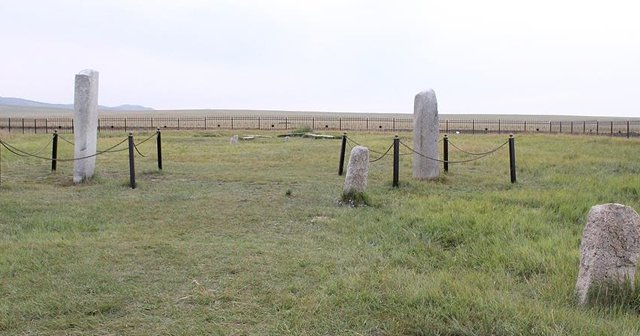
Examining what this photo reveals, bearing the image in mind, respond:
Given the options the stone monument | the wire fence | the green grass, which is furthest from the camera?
the wire fence

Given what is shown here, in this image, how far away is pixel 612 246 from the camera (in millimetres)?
4105

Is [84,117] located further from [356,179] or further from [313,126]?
[313,126]

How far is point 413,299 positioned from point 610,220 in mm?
1546

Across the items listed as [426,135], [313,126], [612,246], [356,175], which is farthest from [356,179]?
[313,126]

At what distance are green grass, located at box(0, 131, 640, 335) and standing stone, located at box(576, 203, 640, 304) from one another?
0.18 m

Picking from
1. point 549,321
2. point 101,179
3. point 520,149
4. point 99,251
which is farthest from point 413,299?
point 520,149

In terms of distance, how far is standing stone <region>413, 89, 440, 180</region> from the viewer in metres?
12.1

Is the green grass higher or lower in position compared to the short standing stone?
lower

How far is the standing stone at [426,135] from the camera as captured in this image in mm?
12086

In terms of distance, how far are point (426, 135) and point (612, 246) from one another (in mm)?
8152

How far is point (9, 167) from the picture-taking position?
14047mm

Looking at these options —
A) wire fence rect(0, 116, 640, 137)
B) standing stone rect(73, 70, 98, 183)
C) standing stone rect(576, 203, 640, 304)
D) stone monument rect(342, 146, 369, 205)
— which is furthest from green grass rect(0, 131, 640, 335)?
wire fence rect(0, 116, 640, 137)

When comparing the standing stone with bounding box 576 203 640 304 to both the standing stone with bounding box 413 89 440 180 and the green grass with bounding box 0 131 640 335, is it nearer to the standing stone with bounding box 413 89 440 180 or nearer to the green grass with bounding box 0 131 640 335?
the green grass with bounding box 0 131 640 335

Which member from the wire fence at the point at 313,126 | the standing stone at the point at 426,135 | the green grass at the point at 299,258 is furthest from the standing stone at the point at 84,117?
the wire fence at the point at 313,126
